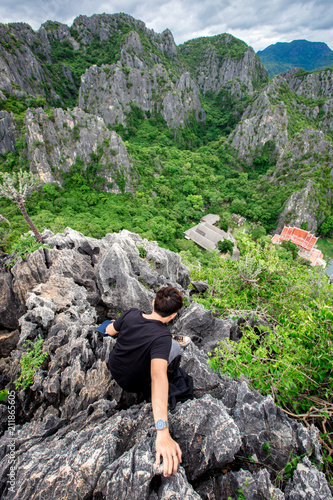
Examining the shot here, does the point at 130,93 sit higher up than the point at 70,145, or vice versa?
the point at 130,93

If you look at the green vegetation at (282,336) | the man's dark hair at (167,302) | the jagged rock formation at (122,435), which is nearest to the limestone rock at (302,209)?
the green vegetation at (282,336)

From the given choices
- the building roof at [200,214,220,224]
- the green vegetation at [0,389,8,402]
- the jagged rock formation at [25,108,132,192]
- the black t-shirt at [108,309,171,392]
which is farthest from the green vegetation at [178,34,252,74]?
the green vegetation at [0,389,8,402]

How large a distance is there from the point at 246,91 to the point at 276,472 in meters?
155

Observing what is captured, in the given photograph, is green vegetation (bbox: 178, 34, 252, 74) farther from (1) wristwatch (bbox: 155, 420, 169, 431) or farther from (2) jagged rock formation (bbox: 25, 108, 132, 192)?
(1) wristwatch (bbox: 155, 420, 169, 431)

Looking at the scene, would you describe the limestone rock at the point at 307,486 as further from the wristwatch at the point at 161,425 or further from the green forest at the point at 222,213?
the wristwatch at the point at 161,425

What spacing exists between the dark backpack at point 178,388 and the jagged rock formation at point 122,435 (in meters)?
0.19

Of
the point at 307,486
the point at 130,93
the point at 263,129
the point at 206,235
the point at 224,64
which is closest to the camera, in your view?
the point at 307,486

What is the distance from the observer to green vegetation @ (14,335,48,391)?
216 inches

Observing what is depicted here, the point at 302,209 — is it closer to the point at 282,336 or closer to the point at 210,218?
the point at 210,218

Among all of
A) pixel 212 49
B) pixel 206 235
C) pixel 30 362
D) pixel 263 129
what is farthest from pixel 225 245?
pixel 212 49

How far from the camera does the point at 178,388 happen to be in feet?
14.6

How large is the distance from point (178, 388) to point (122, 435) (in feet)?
3.97

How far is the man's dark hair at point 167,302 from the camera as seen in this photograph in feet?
12.3

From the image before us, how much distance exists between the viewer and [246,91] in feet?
406
